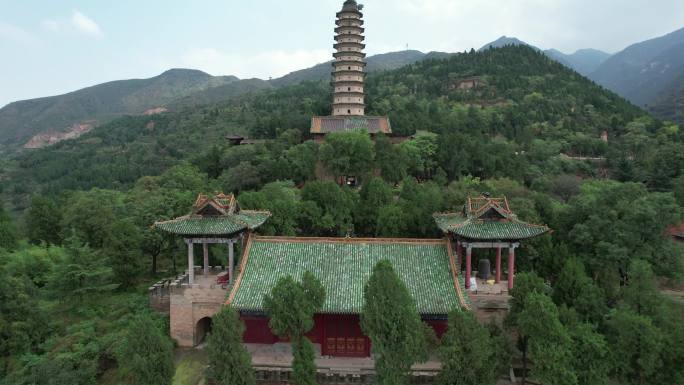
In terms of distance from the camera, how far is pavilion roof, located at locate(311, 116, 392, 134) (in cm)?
4181

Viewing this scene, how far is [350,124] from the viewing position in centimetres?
4209

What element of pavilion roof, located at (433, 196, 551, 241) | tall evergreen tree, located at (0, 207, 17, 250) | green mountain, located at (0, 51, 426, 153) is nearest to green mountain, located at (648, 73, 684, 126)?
pavilion roof, located at (433, 196, 551, 241)

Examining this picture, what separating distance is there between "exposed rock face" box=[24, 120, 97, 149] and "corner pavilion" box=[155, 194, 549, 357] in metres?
132

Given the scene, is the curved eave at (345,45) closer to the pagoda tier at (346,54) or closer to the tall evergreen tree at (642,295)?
the pagoda tier at (346,54)

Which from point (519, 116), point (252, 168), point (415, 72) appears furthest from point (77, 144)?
point (519, 116)

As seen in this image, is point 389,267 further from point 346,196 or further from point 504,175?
point 504,175

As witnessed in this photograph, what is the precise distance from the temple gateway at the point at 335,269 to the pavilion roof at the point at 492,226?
4cm

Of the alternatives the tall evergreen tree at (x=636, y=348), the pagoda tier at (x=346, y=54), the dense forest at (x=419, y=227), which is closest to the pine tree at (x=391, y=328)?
the dense forest at (x=419, y=227)

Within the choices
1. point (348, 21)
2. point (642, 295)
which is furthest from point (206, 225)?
point (348, 21)

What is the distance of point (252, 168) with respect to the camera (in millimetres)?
35969

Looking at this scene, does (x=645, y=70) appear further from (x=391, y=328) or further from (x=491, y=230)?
(x=391, y=328)

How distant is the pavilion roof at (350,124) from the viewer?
137 ft

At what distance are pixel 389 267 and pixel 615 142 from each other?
47336 millimetres

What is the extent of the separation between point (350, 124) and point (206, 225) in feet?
84.4
